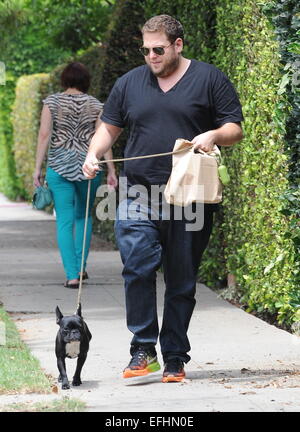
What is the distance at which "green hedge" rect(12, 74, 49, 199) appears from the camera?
19.9m

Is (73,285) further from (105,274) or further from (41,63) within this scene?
(41,63)

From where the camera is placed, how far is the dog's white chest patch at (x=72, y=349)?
595 centimetres

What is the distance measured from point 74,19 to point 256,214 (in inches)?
427

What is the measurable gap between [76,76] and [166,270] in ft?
13.5

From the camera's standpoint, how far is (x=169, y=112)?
606 centimetres

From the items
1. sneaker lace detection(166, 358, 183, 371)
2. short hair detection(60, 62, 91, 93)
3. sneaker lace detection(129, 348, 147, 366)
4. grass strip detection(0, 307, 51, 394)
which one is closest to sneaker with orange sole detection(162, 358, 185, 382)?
sneaker lace detection(166, 358, 183, 371)

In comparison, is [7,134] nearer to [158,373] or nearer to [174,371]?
[158,373]

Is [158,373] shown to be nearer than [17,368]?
No

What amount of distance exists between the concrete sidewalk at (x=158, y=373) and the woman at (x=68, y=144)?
16.3 inches

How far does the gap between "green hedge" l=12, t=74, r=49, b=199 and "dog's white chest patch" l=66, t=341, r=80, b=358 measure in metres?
13.6

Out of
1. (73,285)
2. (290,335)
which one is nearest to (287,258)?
(290,335)

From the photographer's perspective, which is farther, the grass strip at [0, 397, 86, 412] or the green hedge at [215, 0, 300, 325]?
the green hedge at [215, 0, 300, 325]

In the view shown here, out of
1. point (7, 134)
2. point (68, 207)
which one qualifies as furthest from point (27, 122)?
point (68, 207)

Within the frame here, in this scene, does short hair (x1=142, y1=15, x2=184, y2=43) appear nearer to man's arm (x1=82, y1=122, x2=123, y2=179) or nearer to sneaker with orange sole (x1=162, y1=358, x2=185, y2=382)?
man's arm (x1=82, y1=122, x2=123, y2=179)
